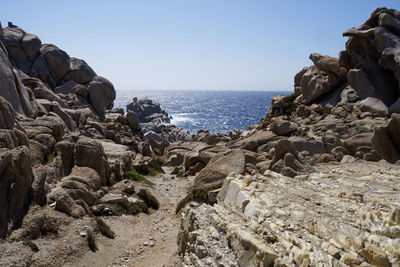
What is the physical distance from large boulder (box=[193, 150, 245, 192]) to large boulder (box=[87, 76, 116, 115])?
4829 cm

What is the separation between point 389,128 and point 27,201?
20944 millimetres

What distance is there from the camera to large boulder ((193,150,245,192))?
1900 centimetres

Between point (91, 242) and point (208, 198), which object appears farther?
point (208, 198)

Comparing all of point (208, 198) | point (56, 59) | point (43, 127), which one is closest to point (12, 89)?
point (43, 127)

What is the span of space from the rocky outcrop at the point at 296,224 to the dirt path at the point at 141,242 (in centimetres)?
237

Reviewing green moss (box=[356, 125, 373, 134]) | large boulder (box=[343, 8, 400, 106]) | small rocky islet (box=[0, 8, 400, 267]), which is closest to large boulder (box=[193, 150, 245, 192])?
small rocky islet (box=[0, 8, 400, 267])

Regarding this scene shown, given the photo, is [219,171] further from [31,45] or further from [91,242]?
[31,45]

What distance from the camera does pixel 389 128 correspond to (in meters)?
18.7

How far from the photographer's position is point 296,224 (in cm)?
874

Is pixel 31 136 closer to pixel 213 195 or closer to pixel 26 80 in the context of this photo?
pixel 213 195

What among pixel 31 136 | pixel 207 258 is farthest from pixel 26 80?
pixel 207 258

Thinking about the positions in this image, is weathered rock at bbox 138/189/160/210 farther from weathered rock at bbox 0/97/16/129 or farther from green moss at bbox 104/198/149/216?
weathered rock at bbox 0/97/16/129

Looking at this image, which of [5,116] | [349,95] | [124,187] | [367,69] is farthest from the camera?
[349,95]

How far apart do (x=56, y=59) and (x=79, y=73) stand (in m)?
5.58
